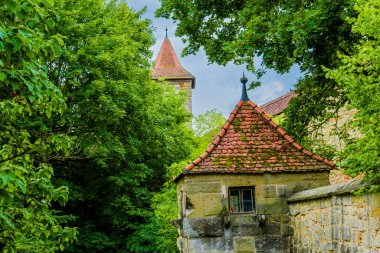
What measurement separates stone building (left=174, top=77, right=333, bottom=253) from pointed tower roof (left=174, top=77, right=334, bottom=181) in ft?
0.06

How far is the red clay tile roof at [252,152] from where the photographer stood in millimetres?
8477

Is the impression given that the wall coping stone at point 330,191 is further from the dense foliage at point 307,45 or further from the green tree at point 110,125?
the green tree at point 110,125

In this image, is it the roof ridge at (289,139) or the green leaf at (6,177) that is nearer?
the green leaf at (6,177)

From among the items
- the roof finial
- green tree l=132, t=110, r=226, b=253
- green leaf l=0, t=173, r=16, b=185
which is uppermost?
the roof finial

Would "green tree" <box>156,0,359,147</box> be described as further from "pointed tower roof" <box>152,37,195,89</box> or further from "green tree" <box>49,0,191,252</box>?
"pointed tower roof" <box>152,37,195,89</box>

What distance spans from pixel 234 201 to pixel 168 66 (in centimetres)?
3633

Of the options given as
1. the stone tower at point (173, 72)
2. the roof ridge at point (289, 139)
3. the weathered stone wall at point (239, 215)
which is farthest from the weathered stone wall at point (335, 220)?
the stone tower at point (173, 72)

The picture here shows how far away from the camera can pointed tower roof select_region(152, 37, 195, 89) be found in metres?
42.8

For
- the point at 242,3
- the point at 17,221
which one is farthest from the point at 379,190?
the point at 242,3

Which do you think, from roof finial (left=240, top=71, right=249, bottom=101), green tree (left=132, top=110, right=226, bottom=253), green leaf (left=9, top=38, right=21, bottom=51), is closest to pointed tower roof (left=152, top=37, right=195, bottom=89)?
green tree (left=132, top=110, right=226, bottom=253)

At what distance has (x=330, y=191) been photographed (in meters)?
6.49

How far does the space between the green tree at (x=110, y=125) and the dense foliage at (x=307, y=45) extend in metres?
3.90

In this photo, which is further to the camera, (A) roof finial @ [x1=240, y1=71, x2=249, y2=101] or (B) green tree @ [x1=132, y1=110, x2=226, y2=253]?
(B) green tree @ [x1=132, y1=110, x2=226, y2=253]

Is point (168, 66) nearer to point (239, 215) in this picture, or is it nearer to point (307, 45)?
point (307, 45)
